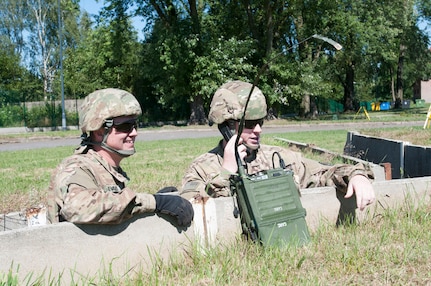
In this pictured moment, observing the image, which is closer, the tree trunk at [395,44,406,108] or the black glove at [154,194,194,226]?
the black glove at [154,194,194,226]

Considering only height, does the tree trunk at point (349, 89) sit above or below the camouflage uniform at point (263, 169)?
above

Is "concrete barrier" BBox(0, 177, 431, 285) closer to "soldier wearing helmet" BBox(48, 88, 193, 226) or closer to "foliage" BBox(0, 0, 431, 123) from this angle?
"soldier wearing helmet" BBox(48, 88, 193, 226)

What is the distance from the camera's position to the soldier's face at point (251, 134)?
3.96 metres

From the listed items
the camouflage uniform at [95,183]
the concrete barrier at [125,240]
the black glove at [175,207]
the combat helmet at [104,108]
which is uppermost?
the combat helmet at [104,108]

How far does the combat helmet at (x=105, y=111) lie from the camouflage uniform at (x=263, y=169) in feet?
2.26

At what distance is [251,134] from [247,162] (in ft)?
0.80

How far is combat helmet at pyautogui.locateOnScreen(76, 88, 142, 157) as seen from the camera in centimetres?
345

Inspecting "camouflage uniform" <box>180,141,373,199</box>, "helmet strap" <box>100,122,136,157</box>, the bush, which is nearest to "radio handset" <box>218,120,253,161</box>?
"camouflage uniform" <box>180,141,373,199</box>

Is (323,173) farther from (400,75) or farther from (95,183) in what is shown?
(400,75)

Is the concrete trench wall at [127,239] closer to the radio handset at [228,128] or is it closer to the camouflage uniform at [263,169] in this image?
the camouflage uniform at [263,169]

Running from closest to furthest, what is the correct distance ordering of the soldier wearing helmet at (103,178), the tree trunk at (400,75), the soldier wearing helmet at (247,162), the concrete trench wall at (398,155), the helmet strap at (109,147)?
1. the soldier wearing helmet at (103,178)
2. the helmet strap at (109,147)
3. the soldier wearing helmet at (247,162)
4. the concrete trench wall at (398,155)
5. the tree trunk at (400,75)

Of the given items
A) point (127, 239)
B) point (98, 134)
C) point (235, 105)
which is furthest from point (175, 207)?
point (235, 105)

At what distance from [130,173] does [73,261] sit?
626 cm

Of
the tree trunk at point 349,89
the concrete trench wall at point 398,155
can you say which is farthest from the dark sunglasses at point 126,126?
the tree trunk at point 349,89
